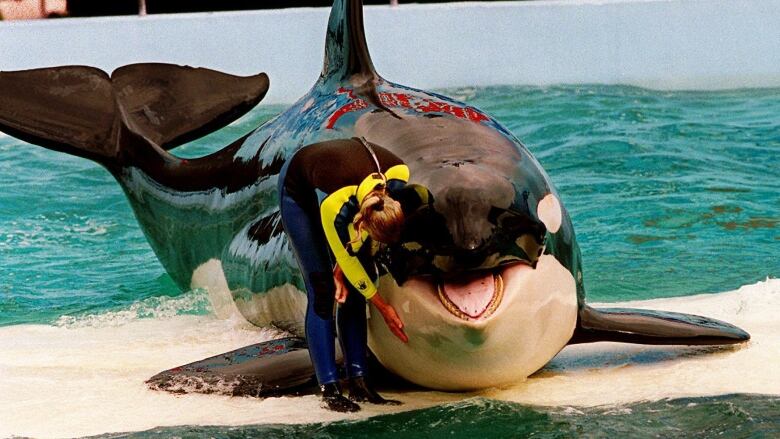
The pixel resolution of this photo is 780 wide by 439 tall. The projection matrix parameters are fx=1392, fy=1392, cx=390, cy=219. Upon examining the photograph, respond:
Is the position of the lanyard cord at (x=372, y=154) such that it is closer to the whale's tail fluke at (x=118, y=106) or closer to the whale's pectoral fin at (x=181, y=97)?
the whale's tail fluke at (x=118, y=106)

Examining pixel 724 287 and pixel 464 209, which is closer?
pixel 464 209

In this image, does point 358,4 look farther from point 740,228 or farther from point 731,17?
point 731,17

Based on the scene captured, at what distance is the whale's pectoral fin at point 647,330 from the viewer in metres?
5.77

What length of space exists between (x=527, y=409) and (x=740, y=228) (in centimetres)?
482

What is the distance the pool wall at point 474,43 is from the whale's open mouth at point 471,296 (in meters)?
9.45

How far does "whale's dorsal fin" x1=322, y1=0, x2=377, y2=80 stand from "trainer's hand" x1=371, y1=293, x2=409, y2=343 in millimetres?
1673

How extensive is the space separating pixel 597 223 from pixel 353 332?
480cm

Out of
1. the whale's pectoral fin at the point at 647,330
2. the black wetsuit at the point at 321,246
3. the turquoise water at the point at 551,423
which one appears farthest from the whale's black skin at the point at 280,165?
the turquoise water at the point at 551,423

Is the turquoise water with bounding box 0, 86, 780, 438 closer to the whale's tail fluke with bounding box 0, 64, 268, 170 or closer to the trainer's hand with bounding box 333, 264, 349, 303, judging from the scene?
the trainer's hand with bounding box 333, 264, 349, 303

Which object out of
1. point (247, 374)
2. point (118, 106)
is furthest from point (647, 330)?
point (118, 106)

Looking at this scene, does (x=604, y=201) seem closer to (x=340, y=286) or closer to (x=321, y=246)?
(x=321, y=246)

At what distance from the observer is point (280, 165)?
653cm

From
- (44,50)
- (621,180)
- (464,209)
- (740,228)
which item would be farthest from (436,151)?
(44,50)

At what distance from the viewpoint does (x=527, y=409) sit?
→ 17.1ft
